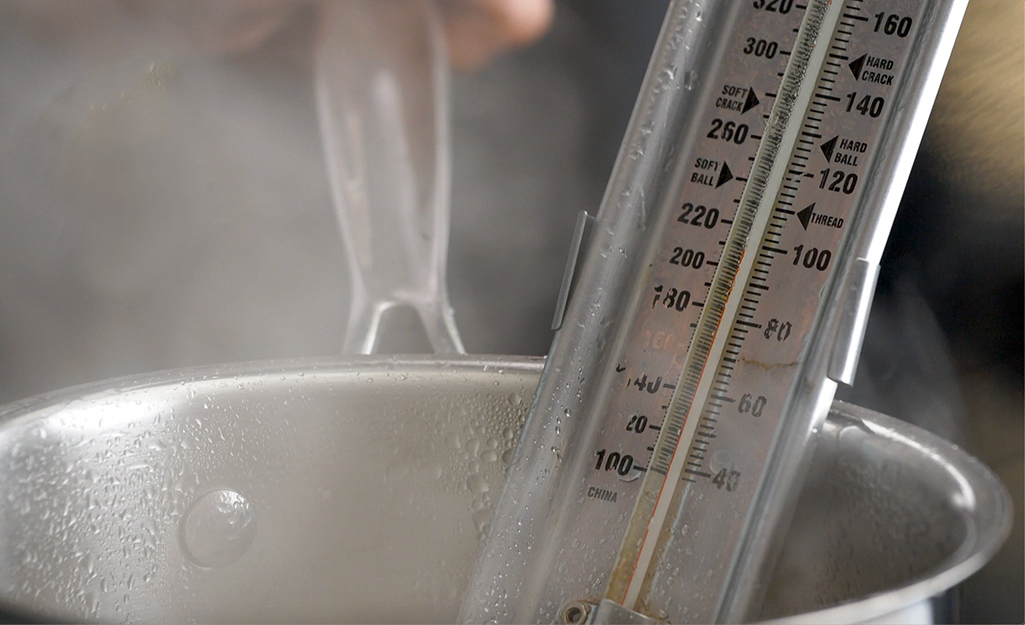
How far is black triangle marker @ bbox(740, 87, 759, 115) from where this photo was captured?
1.44 ft

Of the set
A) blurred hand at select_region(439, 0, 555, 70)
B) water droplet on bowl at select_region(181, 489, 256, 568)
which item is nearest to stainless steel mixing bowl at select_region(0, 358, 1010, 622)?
water droplet on bowl at select_region(181, 489, 256, 568)

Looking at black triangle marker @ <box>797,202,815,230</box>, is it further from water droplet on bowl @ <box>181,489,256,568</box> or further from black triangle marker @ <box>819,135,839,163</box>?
water droplet on bowl @ <box>181,489,256,568</box>

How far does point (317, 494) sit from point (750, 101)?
353 millimetres

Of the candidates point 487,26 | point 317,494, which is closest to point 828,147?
point 317,494

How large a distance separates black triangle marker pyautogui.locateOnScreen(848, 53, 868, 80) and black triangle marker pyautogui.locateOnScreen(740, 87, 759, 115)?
4cm

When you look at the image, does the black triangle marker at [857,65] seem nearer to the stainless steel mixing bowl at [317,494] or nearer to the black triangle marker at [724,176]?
the black triangle marker at [724,176]

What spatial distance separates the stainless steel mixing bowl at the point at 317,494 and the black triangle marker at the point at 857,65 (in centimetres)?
18

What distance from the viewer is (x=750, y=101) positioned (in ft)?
1.44

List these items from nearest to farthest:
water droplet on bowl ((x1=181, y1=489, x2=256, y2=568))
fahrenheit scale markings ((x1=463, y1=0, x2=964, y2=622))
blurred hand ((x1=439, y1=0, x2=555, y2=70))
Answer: fahrenheit scale markings ((x1=463, y1=0, x2=964, y2=622))
water droplet on bowl ((x1=181, y1=489, x2=256, y2=568))
blurred hand ((x1=439, y1=0, x2=555, y2=70))

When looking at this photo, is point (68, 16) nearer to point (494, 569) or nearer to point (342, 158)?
point (342, 158)

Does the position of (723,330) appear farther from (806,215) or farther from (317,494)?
Result: (317,494)

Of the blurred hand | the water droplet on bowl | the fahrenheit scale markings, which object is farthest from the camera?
the blurred hand

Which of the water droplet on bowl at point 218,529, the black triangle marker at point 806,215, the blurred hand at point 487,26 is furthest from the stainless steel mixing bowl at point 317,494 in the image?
the blurred hand at point 487,26

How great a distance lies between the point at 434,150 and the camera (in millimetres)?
1042
